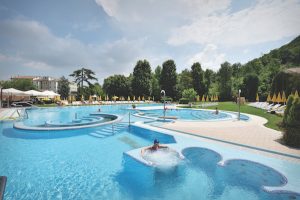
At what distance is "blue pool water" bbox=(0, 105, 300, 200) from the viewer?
467 cm

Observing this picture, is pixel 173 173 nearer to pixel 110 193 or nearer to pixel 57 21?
pixel 110 193

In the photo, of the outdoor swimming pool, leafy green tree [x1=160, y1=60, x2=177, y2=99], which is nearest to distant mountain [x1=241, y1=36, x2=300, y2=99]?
the outdoor swimming pool

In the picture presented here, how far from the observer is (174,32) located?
47.9 ft

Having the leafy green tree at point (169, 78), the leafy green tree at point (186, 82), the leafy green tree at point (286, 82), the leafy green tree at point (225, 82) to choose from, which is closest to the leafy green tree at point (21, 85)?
the leafy green tree at point (169, 78)

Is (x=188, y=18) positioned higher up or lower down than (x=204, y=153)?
higher up

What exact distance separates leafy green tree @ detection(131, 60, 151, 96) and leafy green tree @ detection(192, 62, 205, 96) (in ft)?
37.6

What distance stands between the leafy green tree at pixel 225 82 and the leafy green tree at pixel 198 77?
4679 mm

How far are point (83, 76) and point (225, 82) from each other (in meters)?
35.8

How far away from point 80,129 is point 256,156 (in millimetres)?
9932

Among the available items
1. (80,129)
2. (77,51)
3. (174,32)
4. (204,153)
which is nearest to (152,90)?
(77,51)

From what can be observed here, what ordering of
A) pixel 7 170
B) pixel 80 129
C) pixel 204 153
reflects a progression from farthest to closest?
pixel 80 129 < pixel 204 153 < pixel 7 170

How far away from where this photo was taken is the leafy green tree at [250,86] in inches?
1478

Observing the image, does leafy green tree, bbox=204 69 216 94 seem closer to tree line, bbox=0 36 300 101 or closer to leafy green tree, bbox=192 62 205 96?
tree line, bbox=0 36 300 101

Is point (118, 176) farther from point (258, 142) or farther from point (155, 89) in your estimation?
point (155, 89)
